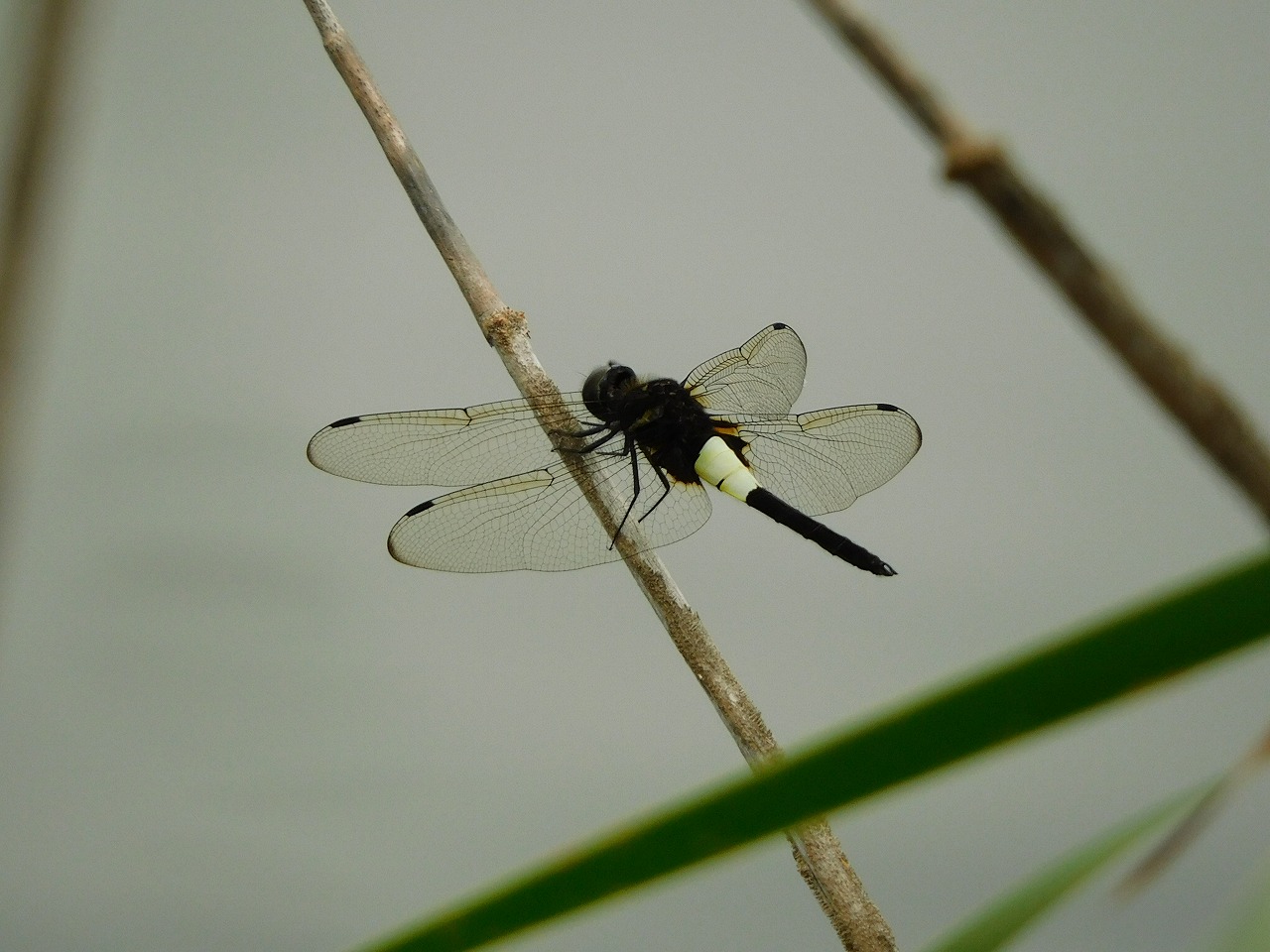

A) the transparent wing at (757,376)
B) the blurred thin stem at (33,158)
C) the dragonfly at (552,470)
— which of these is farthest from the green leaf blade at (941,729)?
the transparent wing at (757,376)

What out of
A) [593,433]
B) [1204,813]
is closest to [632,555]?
[593,433]

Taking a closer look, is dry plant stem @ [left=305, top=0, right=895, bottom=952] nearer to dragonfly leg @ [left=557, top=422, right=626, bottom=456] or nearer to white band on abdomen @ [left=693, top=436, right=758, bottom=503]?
dragonfly leg @ [left=557, top=422, right=626, bottom=456]

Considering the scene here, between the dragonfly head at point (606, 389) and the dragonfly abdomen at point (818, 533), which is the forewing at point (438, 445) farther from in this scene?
the dragonfly abdomen at point (818, 533)

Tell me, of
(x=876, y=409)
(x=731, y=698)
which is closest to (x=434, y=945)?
(x=731, y=698)

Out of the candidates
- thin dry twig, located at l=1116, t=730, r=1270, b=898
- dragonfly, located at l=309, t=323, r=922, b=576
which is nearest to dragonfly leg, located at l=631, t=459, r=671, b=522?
dragonfly, located at l=309, t=323, r=922, b=576

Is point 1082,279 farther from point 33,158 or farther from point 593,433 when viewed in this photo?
point 593,433
